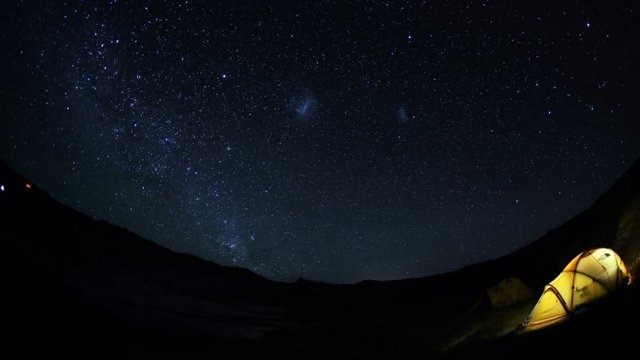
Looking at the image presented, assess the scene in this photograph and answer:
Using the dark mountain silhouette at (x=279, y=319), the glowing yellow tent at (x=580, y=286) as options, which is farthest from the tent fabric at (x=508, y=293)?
the glowing yellow tent at (x=580, y=286)

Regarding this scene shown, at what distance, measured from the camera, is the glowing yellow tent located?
625 cm

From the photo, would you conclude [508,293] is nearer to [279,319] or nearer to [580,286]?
[580,286]

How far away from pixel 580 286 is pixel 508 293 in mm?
4327

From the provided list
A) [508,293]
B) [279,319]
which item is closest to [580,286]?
[508,293]

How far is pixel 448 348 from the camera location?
7.08 meters

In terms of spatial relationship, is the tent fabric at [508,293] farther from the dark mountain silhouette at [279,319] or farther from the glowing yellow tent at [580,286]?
the glowing yellow tent at [580,286]

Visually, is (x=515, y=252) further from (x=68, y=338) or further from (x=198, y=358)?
(x=68, y=338)

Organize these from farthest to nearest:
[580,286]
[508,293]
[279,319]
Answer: [279,319], [508,293], [580,286]

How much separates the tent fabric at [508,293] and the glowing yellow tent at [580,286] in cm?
386

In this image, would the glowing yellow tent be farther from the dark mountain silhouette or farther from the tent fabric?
the tent fabric

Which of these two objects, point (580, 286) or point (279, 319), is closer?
point (580, 286)

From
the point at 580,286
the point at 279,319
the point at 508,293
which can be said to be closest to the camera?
the point at 580,286

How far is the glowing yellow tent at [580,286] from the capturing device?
625cm

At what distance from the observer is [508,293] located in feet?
34.3
